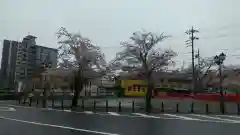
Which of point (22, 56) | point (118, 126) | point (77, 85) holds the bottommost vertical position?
point (118, 126)

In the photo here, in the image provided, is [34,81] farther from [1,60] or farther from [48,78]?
[1,60]

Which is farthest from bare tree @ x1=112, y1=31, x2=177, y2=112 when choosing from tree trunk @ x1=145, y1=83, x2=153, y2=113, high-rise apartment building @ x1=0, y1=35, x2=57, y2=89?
high-rise apartment building @ x1=0, y1=35, x2=57, y2=89

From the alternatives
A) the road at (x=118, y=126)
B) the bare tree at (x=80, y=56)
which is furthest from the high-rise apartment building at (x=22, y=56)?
the road at (x=118, y=126)

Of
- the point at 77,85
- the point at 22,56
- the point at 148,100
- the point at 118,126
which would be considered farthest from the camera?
the point at 22,56

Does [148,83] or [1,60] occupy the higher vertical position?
[1,60]

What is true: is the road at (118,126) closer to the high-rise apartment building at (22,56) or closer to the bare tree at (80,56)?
the bare tree at (80,56)

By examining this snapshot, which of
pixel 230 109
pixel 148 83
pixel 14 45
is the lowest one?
pixel 230 109

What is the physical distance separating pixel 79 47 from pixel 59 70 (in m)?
4.26

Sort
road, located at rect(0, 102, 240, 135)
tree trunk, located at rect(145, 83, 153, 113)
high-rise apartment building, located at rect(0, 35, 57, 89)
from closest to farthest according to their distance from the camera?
road, located at rect(0, 102, 240, 135) → tree trunk, located at rect(145, 83, 153, 113) → high-rise apartment building, located at rect(0, 35, 57, 89)

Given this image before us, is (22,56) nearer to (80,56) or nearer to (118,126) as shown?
(80,56)

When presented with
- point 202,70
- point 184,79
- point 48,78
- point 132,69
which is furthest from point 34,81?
point 184,79

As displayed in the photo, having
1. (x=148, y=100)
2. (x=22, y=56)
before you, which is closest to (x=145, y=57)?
(x=148, y=100)

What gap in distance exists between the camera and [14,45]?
2547 inches

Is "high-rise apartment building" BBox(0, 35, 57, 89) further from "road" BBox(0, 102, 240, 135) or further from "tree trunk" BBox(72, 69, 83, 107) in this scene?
"road" BBox(0, 102, 240, 135)
